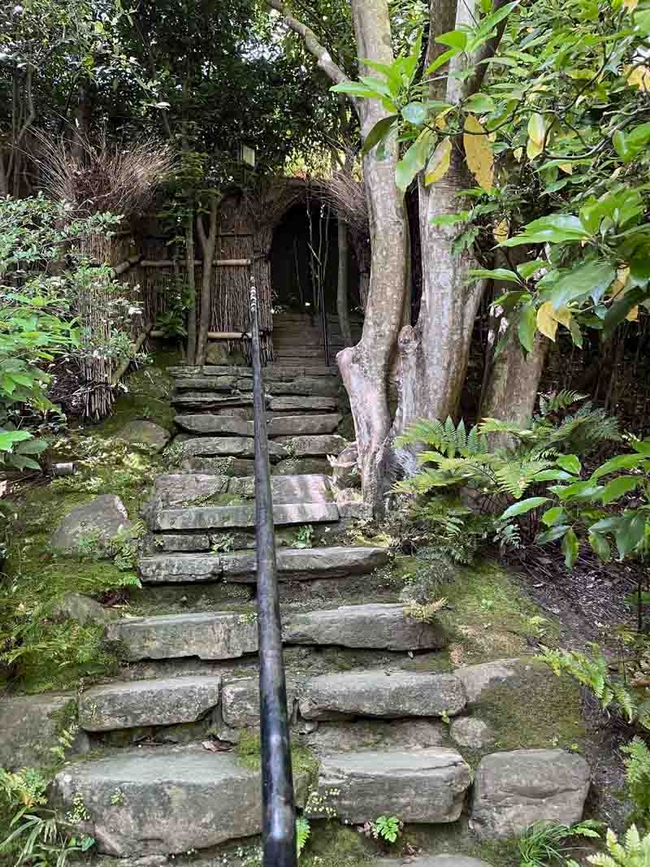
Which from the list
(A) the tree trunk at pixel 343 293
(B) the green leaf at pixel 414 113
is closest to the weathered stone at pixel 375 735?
(B) the green leaf at pixel 414 113

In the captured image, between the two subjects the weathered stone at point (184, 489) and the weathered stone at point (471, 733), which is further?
the weathered stone at point (184, 489)

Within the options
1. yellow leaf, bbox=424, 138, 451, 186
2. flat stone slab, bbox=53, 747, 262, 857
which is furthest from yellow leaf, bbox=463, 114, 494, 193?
flat stone slab, bbox=53, 747, 262, 857

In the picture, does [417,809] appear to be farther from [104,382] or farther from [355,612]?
[104,382]

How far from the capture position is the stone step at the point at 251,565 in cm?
235

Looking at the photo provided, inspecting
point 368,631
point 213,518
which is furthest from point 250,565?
point 368,631


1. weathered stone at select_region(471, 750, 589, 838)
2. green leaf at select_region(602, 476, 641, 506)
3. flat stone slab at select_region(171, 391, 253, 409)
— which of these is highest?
green leaf at select_region(602, 476, 641, 506)

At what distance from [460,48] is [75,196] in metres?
3.10

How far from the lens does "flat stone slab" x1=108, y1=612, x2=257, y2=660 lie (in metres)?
2.03

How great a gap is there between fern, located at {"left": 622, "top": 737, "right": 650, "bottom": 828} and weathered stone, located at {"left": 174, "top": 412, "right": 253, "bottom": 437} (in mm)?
2699

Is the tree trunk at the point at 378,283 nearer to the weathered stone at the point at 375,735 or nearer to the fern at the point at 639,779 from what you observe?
the weathered stone at the point at 375,735

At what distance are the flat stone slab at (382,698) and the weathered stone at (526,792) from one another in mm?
219

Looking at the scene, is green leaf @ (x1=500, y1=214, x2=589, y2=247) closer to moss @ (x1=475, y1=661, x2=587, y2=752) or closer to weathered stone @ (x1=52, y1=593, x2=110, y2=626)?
moss @ (x1=475, y1=661, x2=587, y2=752)

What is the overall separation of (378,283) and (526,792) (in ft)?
8.32

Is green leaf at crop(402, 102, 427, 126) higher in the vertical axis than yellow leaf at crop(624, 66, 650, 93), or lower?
lower
